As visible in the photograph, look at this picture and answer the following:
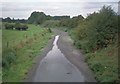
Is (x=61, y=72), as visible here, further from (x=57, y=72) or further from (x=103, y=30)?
(x=103, y=30)

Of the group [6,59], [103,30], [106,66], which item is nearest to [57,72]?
[106,66]

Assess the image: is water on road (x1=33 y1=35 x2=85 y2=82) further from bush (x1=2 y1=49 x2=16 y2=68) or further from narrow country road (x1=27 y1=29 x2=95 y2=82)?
bush (x1=2 y1=49 x2=16 y2=68)

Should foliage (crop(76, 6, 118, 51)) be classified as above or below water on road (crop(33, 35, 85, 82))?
above

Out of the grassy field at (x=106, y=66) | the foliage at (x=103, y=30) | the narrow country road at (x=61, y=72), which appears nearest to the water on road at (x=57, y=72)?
the narrow country road at (x=61, y=72)

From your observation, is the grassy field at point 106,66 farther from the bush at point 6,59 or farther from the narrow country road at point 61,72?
the bush at point 6,59

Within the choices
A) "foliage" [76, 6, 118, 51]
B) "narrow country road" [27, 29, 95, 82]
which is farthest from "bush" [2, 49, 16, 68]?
"foliage" [76, 6, 118, 51]

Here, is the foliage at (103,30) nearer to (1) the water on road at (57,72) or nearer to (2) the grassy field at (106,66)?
(2) the grassy field at (106,66)

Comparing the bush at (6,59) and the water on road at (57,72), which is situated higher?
the bush at (6,59)

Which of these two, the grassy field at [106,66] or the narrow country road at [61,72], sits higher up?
the grassy field at [106,66]

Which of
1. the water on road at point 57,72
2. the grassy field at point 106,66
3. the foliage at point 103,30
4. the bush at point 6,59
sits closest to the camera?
the grassy field at point 106,66

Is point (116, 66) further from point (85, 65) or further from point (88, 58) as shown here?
point (88, 58)

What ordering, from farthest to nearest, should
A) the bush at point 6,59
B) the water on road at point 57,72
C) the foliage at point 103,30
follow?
the foliage at point 103,30
the bush at point 6,59
the water on road at point 57,72

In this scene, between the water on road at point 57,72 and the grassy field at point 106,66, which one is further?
the water on road at point 57,72

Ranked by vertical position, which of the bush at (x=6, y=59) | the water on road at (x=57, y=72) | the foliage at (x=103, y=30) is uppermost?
the foliage at (x=103, y=30)
